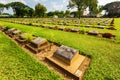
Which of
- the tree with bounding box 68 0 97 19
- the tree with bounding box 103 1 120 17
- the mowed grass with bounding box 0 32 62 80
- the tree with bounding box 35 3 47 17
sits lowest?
the mowed grass with bounding box 0 32 62 80

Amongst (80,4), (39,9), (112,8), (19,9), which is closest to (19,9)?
(19,9)

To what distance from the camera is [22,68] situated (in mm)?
4996

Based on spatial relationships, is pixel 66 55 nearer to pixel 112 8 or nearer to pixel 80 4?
pixel 80 4

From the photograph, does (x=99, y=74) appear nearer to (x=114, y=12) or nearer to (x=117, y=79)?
(x=117, y=79)

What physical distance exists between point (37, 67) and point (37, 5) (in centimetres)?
6358

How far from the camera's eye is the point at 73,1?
947 inches

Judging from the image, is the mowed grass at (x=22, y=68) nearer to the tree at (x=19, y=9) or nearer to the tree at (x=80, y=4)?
the tree at (x=80, y=4)

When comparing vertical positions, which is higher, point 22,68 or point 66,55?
point 66,55

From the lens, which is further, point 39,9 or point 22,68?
point 39,9

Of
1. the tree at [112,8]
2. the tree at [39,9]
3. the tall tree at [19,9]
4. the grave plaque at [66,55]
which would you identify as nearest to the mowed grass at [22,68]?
the grave plaque at [66,55]

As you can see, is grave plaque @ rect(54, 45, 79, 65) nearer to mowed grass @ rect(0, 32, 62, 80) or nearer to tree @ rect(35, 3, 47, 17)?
mowed grass @ rect(0, 32, 62, 80)

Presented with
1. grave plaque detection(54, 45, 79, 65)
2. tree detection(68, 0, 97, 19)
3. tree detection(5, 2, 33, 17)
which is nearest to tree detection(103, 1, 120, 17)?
tree detection(5, 2, 33, 17)

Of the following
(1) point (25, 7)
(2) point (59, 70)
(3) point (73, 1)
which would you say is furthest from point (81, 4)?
(1) point (25, 7)

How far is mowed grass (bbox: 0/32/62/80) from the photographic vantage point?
4410mm
